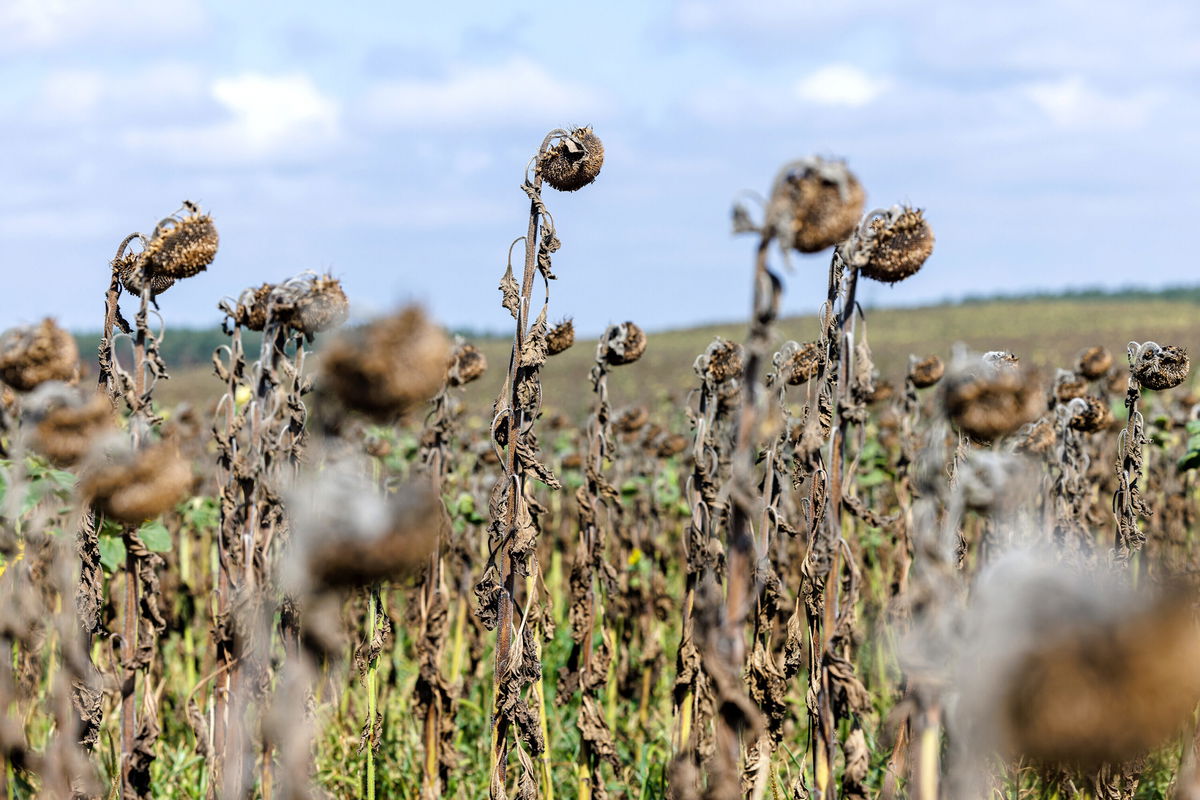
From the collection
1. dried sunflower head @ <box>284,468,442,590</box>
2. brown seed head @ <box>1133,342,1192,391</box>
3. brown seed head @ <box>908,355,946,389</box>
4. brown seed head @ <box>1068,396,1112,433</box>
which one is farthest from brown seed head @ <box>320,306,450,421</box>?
brown seed head @ <box>908,355,946,389</box>

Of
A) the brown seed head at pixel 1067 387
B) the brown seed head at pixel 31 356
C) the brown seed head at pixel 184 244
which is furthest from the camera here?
the brown seed head at pixel 1067 387

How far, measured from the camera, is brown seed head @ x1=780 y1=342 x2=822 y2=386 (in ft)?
12.7

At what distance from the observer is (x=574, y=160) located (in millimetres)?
3711

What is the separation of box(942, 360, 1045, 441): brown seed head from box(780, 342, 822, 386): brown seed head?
5.24 ft

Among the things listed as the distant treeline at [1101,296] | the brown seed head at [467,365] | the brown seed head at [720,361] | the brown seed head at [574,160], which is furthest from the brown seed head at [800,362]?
the distant treeline at [1101,296]

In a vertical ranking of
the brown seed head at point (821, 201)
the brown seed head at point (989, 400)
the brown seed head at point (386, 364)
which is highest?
the brown seed head at point (821, 201)

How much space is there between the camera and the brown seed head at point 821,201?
86.1 inches

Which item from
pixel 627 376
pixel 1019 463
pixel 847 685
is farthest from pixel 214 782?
pixel 627 376

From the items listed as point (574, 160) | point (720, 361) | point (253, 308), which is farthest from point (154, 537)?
point (720, 361)

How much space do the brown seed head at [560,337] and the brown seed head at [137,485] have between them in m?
2.06

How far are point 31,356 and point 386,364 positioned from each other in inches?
65.2

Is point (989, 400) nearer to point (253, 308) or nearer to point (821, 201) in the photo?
point (821, 201)

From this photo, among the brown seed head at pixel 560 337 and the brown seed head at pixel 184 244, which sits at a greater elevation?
the brown seed head at pixel 184 244

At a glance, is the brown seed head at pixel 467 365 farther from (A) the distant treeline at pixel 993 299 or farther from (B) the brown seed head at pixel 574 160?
(A) the distant treeline at pixel 993 299
